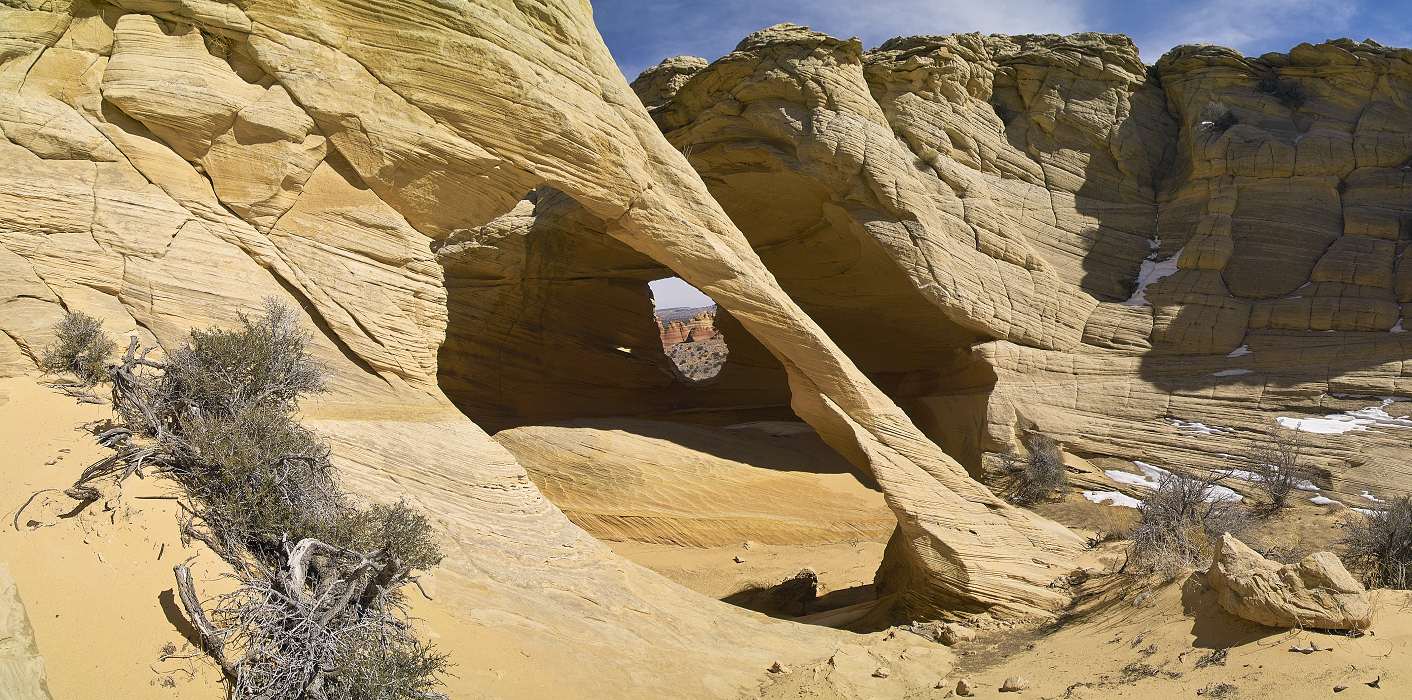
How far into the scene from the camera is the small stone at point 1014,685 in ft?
19.2

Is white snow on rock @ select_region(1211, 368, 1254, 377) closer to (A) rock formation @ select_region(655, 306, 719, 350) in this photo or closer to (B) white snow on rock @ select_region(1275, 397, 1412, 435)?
(B) white snow on rock @ select_region(1275, 397, 1412, 435)

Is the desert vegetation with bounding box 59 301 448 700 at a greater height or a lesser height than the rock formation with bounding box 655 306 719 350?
lesser

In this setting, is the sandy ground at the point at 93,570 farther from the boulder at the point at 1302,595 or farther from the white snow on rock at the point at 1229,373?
the white snow on rock at the point at 1229,373

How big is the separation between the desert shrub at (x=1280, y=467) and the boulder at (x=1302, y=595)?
6155mm

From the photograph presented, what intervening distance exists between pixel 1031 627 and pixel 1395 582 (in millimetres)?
2779

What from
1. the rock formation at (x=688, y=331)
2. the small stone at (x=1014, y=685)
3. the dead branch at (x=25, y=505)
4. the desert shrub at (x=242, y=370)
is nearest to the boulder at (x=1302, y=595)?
the small stone at (x=1014, y=685)

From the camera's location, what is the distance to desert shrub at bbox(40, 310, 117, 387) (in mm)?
5520

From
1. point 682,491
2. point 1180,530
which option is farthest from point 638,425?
point 1180,530

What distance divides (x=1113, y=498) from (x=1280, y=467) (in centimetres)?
196

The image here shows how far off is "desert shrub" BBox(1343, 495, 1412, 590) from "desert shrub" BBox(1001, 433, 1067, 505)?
4936mm

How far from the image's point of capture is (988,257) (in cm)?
1355

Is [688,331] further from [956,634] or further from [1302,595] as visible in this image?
[1302,595]

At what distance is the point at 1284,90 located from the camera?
560 inches

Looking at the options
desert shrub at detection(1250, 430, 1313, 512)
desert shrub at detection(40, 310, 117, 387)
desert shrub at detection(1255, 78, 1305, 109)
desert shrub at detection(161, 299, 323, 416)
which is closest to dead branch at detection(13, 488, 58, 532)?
desert shrub at detection(161, 299, 323, 416)
